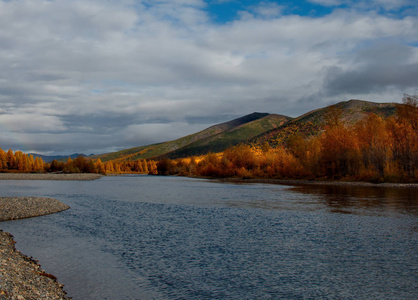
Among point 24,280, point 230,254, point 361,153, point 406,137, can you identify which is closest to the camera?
point 24,280

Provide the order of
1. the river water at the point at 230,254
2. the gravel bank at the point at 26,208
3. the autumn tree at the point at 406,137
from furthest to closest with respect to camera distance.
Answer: the autumn tree at the point at 406,137 → the gravel bank at the point at 26,208 → the river water at the point at 230,254

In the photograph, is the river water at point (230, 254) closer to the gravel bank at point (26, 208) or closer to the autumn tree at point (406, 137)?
the gravel bank at point (26, 208)

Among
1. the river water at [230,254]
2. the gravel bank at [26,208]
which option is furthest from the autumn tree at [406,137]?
the gravel bank at [26,208]

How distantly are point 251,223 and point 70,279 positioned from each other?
17.5m

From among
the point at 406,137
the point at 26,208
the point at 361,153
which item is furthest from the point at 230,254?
the point at 361,153

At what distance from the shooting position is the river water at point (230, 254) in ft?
43.5

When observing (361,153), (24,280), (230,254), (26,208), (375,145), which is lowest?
(230,254)

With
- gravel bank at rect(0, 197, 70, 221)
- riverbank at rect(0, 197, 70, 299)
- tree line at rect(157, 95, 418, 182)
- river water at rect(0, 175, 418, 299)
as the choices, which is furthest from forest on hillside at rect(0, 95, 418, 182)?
riverbank at rect(0, 197, 70, 299)

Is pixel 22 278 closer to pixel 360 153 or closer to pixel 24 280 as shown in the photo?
pixel 24 280

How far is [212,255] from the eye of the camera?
1838cm

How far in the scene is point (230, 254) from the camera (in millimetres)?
18547

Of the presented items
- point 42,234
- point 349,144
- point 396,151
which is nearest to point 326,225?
point 42,234

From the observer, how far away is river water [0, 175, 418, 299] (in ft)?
43.5

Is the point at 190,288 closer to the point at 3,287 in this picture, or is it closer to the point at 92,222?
the point at 3,287
